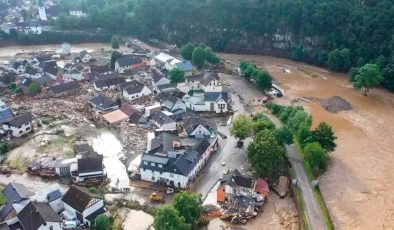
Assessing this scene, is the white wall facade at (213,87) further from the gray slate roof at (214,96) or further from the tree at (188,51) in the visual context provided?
the tree at (188,51)

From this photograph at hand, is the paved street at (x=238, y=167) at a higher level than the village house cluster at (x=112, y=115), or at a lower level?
lower

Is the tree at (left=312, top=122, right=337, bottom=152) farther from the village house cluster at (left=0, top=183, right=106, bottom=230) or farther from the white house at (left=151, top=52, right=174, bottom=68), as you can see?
the white house at (left=151, top=52, right=174, bottom=68)

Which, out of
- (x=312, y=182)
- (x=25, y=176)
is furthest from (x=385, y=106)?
(x=25, y=176)

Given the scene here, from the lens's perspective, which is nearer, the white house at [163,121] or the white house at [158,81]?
the white house at [163,121]

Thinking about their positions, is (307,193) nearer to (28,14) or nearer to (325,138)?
(325,138)

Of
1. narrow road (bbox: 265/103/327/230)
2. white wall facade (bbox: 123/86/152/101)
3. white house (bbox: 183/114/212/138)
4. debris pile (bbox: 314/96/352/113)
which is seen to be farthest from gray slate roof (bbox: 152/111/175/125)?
debris pile (bbox: 314/96/352/113)

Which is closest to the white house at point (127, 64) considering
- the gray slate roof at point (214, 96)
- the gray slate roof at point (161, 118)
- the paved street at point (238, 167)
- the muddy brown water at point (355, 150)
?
the gray slate roof at point (214, 96)

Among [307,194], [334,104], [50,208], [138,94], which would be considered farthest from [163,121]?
[334,104]
